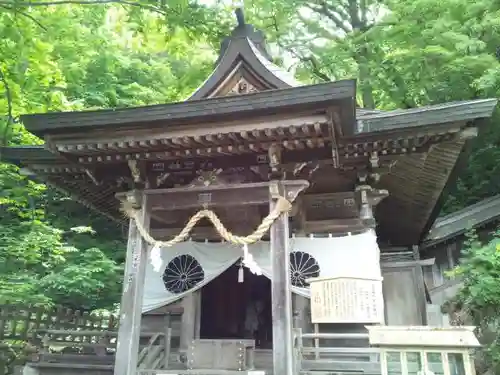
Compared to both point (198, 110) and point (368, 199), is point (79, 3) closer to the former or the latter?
point (198, 110)

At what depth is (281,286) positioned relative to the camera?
A: 5.90 metres

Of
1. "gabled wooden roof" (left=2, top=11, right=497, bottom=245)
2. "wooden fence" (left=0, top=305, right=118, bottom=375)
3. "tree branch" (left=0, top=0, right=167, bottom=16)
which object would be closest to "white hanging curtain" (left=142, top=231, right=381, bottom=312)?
"gabled wooden roof" (left=2, top=11, right=497, bottom=245)

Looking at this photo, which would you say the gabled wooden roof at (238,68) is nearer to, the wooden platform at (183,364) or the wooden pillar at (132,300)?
the wooden pillar at (132,300)

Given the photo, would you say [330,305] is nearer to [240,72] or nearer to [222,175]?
[222,175]

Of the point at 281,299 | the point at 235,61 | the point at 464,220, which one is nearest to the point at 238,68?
the point at 235,61

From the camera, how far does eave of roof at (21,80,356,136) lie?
5340 millimetres

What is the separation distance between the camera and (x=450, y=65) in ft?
37.4

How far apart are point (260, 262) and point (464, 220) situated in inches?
265

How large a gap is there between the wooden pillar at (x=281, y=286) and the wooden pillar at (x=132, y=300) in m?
2.05

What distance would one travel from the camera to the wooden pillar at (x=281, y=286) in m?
5.63

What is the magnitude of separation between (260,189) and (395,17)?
33.7 ft

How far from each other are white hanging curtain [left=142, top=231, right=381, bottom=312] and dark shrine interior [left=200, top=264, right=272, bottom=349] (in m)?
1.99

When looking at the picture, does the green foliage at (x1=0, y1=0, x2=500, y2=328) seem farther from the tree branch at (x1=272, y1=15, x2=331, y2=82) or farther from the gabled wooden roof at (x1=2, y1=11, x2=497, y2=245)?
the gabled wooden roof at (x1=2, y1=11, x2=497, y2=245)

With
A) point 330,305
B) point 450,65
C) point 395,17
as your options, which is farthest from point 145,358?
point 395,17
